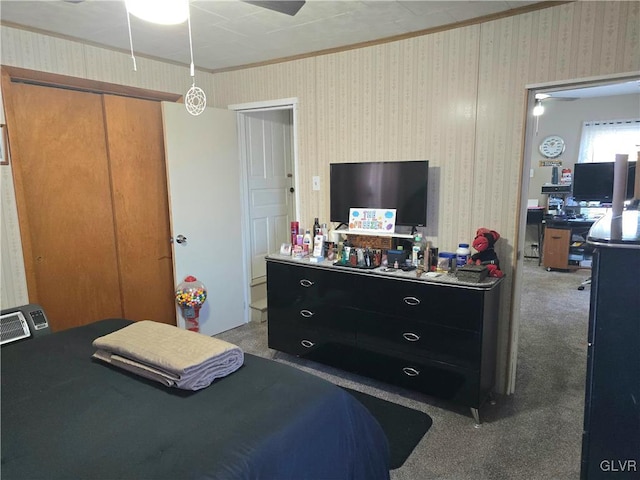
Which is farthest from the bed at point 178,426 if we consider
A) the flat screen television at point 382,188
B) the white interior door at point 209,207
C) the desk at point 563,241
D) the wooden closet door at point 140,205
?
the desk at point 563,241

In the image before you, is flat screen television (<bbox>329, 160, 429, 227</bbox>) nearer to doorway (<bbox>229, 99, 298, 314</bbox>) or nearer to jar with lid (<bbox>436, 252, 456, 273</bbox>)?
jar with lid (<bbox>436, 252, 456, 273</bbox>)

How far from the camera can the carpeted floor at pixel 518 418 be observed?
204 cm

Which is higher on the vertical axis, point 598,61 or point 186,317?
point 598,61

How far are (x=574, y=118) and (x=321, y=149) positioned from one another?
17.8 feet

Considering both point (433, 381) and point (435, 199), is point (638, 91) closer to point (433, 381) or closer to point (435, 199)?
point (435, 199)

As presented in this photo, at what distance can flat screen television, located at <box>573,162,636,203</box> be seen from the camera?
5.75 m

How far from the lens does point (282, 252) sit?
3.34 meters

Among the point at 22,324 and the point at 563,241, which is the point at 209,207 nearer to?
A: the point at 22,324

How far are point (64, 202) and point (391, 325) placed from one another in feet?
8.25

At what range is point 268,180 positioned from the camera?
4246mm

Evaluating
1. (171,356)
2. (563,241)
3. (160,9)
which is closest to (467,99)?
(160,9)

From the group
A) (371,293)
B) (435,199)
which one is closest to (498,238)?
(435,199)

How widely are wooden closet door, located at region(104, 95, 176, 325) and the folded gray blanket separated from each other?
184 cm

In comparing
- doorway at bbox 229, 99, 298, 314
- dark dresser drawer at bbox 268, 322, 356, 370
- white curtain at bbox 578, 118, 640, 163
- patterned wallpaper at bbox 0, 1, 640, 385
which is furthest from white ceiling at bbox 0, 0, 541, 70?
white curtain at bbox 578, 118, 640, 163
